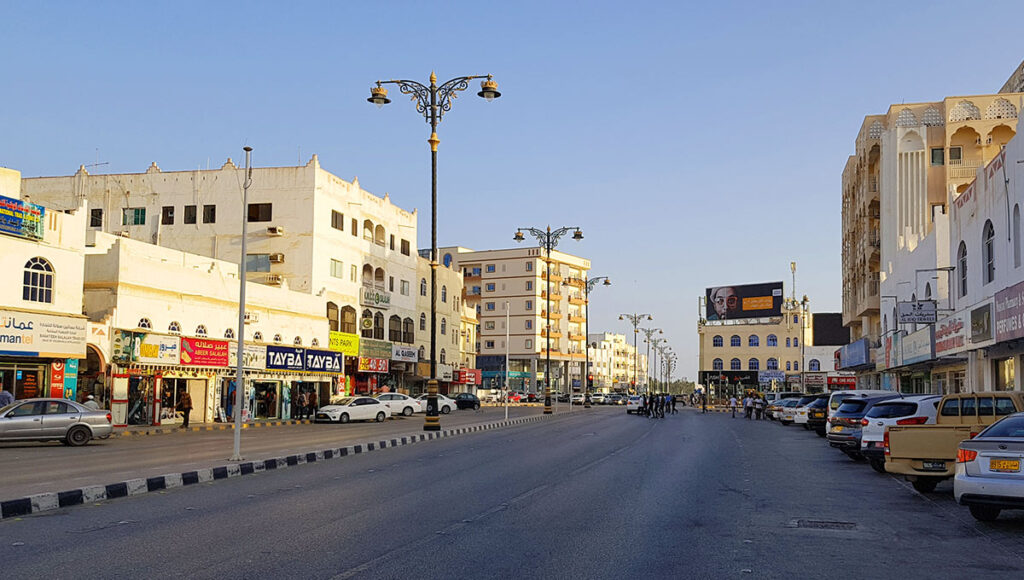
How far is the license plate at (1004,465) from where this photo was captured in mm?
10523

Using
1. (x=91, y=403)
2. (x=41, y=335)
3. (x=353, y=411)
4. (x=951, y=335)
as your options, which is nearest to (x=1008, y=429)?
(x=951, y=335)

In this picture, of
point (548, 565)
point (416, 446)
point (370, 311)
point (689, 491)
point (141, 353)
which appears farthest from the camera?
point (370, 311)

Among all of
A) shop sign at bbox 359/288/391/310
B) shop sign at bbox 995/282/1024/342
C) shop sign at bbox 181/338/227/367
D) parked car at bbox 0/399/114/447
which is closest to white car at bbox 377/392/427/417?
shop sign at bbox 181/338/227/367

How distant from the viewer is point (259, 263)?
58.6 metres

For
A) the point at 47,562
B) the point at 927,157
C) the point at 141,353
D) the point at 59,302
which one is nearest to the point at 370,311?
the point at 141,353

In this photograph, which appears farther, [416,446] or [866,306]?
[866,306]

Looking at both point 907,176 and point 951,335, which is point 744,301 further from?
point 951,335

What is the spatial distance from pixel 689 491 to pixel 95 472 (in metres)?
11.2

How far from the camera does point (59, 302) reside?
111ft

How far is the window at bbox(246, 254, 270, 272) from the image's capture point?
58281mm

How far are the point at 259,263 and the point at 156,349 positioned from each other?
20.8 m

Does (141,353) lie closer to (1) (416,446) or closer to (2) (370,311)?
(1) (416,446)

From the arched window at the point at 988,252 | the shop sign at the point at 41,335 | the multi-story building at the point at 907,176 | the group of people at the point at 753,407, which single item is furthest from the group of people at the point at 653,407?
the shop sign at the point at 41,335

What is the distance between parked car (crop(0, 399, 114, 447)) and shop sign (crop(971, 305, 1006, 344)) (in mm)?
26579
